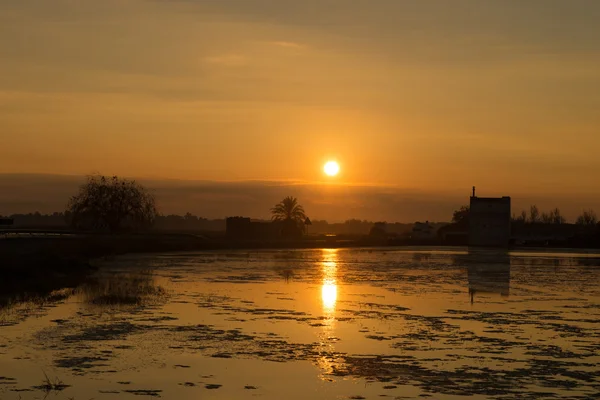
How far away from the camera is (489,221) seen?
12544cm

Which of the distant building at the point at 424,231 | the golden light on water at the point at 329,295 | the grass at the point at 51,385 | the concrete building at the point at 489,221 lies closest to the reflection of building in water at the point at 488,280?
the golden light on water at the point at 329,295

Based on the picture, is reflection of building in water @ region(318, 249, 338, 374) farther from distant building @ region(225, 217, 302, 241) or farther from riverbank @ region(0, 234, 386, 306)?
distant building @ region(225, 217, 302, 241)

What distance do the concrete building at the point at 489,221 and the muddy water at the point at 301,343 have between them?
86650mm

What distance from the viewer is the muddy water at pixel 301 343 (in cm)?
1608

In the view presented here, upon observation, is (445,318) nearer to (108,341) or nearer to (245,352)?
(245,352)

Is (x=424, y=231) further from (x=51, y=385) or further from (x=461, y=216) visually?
(x=51, y=385)

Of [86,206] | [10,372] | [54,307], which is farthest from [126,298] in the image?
[86,206]

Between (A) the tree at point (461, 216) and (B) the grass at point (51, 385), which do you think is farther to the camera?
(A) the tree at point (461, 216)

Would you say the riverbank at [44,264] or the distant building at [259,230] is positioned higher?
the distant building at [259,230]

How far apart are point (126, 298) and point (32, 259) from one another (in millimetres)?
13958

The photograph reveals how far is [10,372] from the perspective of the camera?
1705 centimetres

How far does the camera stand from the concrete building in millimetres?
124750

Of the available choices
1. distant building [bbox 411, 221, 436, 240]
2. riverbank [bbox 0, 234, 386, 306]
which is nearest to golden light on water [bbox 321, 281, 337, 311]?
riverbank [bbox 0, 234, 386, 306]

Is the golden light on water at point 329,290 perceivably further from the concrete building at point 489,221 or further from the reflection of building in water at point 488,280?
the concrete building at point 489,221
